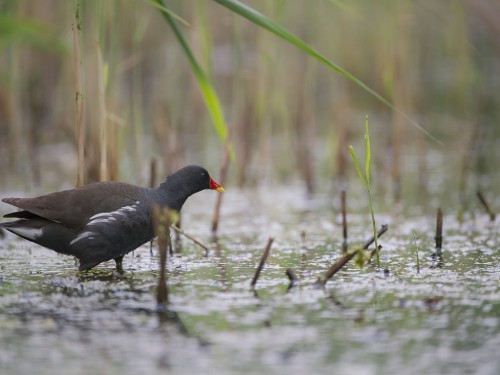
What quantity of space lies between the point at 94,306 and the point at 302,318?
99 cm

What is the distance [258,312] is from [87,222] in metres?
1.31

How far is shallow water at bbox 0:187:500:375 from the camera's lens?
339 centimetres

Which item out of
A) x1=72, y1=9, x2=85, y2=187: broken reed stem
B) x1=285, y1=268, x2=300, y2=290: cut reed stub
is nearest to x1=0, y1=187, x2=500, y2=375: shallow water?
x1=285, y1=268, x2=300, y2=290: cut reed stub

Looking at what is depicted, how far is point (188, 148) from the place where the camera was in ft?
34.1

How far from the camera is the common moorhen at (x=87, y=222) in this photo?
16.0 ft

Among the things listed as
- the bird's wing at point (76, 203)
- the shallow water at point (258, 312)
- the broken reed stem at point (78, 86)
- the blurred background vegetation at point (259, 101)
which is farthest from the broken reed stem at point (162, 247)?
the blurred background vegetation at point (259, 101)

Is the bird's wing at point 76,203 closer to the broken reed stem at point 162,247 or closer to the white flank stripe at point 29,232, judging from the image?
the white flank stripe at point 29,232

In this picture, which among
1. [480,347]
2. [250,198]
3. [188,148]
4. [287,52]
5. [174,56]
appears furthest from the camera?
[174,56]

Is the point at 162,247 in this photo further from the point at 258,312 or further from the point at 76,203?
the point at 76,203

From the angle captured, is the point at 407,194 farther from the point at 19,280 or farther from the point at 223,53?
the point at 223,53

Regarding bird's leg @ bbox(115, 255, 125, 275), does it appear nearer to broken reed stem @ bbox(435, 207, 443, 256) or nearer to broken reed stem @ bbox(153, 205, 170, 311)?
broken reed stem @ bbox(153, 205, 170, 311)

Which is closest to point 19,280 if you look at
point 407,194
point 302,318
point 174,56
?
point 302,318

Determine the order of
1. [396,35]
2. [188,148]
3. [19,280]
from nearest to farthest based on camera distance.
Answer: [19,280] → [396,35] → [188,148]

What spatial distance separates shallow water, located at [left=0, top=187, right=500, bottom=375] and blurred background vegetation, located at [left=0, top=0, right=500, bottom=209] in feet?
3.67
